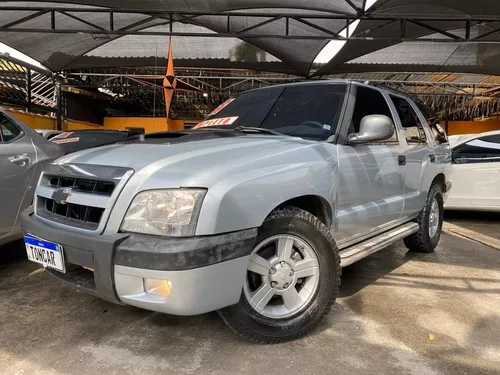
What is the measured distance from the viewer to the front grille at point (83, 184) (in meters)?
2.19

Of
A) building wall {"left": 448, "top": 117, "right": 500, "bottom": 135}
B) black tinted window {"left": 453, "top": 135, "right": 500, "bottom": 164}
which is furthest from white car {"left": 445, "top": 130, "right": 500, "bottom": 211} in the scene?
building wall {"left": 448, "top": 117, "right": 500, "bottom": 135}

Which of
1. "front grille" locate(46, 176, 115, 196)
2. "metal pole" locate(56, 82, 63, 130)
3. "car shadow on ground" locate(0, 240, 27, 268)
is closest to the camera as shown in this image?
"front grille" locate(46, 176, 115, 196)

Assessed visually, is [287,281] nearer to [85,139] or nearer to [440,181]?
[440,181]

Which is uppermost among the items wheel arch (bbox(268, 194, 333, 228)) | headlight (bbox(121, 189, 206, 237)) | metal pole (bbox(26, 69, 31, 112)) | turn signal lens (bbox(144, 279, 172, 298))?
metal pole (bbox(26, 69, 31, 112))

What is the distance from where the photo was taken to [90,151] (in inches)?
106

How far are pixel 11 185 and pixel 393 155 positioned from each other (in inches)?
133

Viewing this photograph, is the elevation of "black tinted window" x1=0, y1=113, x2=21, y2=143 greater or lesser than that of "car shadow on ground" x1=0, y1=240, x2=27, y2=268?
greater

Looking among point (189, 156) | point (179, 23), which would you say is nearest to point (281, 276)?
point (189, 156)

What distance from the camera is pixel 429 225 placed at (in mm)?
4695

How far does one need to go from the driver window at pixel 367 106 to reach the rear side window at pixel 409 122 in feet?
1.00

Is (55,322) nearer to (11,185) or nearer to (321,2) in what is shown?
(11,185)

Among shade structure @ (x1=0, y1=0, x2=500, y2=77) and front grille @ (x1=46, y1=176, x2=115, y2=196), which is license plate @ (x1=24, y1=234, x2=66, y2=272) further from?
shade structure @ (x1=0, y1=0, x2=500, y2=77)

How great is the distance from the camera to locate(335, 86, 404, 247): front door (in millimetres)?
2914

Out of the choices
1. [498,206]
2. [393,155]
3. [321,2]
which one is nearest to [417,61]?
[321,2]
